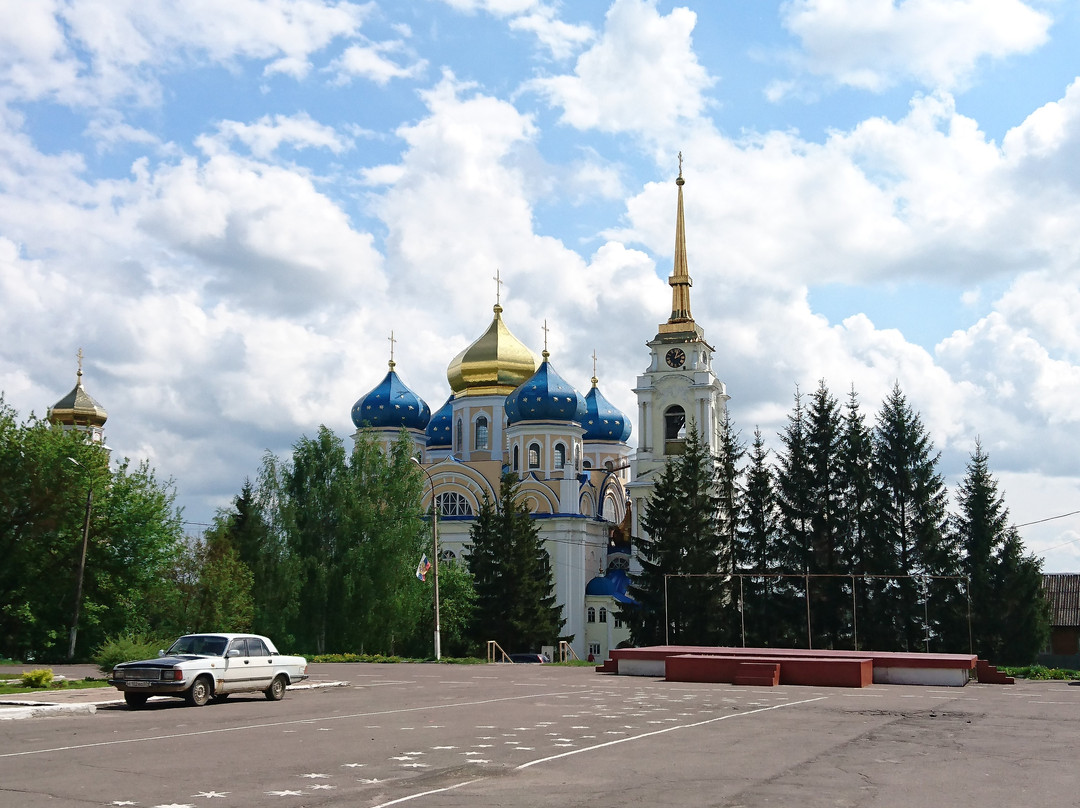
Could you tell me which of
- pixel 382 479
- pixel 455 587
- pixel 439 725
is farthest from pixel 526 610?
pixel 439 725

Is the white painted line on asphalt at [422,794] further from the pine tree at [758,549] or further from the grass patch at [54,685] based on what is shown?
the pine tree at [758,549]

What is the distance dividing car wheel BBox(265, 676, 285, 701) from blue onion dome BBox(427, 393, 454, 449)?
51755 mm

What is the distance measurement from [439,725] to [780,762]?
18.2ft

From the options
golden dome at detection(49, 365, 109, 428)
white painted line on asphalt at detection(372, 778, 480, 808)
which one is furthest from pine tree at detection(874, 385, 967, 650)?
golden dome at detection(49, 365, 109, 428)

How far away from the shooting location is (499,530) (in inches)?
2144

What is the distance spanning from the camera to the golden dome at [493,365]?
70250mm

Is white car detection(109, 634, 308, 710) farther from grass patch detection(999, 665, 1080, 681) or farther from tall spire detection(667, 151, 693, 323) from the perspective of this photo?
tall spire detection(667, 151, 693, 323)

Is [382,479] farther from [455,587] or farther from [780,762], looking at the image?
[780,762]

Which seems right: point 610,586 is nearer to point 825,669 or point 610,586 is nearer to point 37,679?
point 825,669

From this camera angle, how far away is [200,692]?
18484 millimetres

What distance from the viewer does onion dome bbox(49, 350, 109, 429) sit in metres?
69.8

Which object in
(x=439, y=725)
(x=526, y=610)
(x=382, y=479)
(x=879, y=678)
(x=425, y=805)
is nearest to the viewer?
(x=425, y=805)

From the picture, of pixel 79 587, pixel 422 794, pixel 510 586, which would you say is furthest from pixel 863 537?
pixel 422 794

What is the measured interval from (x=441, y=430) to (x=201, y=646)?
175 ft
